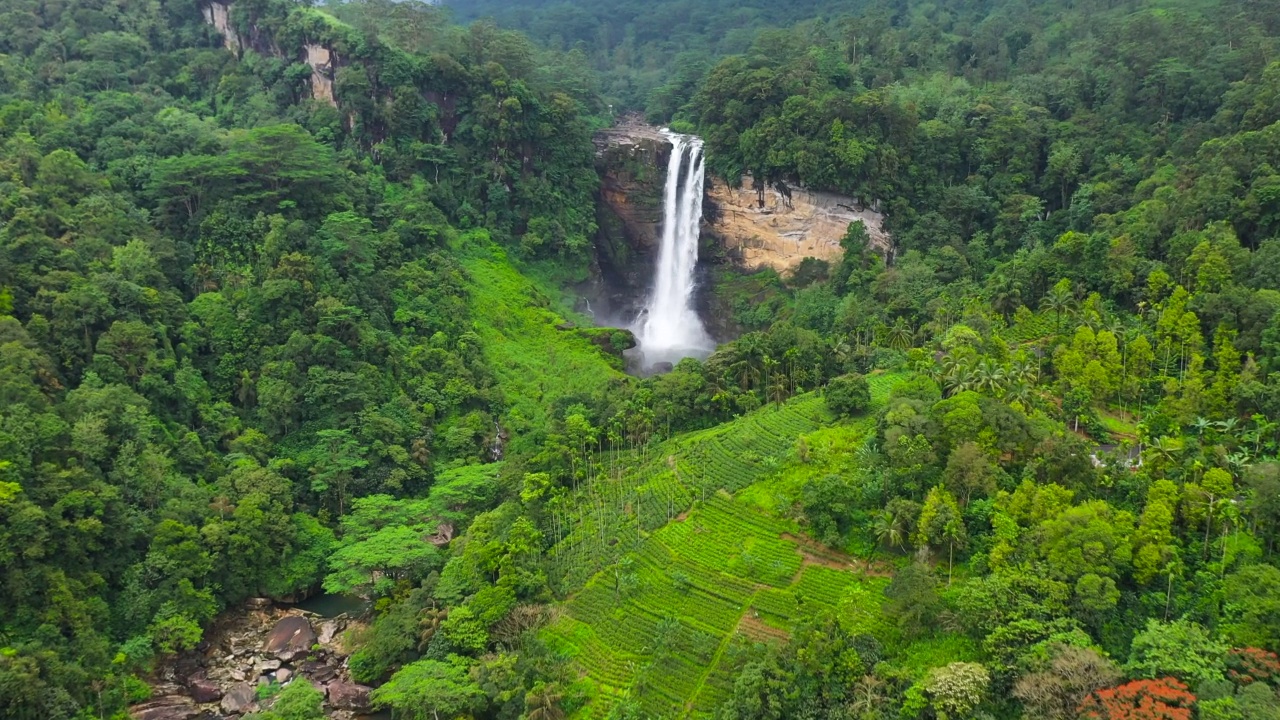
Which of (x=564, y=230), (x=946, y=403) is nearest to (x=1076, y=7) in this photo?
(x=564, y=230)

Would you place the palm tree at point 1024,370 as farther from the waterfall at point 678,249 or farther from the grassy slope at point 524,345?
the waterfall at point 678,249

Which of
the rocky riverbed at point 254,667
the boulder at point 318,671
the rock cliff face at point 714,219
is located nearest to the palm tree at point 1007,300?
the rock cliff face at point 714,219

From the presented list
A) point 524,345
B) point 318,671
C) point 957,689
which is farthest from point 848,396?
point 318,671

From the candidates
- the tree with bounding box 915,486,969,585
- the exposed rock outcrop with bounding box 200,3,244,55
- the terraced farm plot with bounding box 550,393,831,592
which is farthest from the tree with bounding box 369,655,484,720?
the exposed rock outcrop with bounding box 200,3,244,55

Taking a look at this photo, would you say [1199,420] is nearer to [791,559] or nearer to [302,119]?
[791,559]

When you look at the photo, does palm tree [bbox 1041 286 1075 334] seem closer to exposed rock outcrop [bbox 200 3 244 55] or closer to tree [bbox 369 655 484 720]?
tree [bbox 369 655 484 720]

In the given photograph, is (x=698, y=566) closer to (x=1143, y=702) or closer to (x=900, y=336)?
(x=1143, y=702)

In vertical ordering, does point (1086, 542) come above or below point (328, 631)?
above
